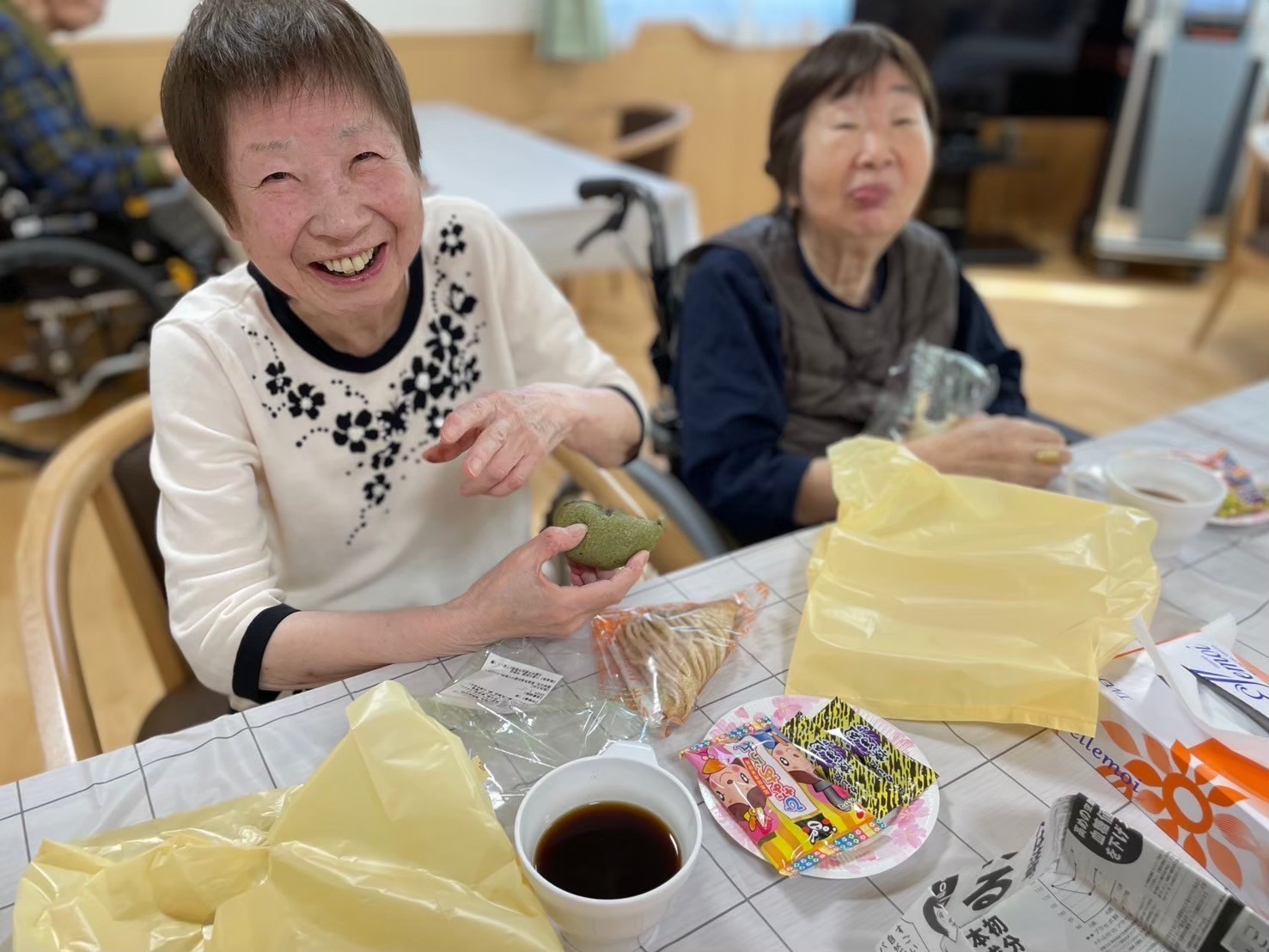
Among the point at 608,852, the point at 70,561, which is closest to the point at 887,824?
the point at 608,852

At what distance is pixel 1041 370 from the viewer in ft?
11.9

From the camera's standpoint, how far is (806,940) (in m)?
0.62

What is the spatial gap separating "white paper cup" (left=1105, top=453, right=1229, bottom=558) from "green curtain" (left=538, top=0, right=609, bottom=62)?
137 inches

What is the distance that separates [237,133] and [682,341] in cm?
72

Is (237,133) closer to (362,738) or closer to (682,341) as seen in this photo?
(362,738)

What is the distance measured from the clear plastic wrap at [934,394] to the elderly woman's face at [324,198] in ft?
2.59

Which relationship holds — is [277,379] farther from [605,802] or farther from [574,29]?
[574,29]

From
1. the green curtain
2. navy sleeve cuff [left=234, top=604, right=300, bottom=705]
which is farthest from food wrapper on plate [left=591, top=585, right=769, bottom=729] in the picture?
the green curtain

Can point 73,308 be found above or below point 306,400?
below

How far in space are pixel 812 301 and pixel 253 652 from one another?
944mm

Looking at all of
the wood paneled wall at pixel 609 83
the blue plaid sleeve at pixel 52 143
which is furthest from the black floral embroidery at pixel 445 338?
the wood paneled wall at pixel 609 83

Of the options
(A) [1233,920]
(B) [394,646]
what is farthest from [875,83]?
(A) [1233,920]

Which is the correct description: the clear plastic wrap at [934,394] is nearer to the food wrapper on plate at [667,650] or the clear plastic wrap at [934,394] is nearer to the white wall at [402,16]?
the food wrapper on plate at [667,650]

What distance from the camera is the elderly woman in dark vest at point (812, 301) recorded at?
1.31 meters
